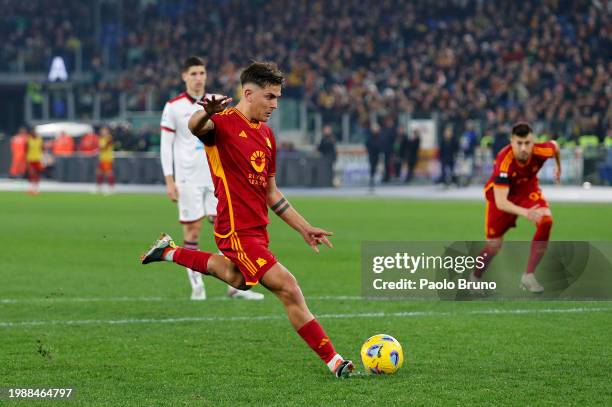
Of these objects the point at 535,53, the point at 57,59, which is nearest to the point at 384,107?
the point at 535,53

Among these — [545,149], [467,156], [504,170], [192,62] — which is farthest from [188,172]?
[467,156]

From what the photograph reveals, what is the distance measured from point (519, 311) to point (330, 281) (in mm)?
3076

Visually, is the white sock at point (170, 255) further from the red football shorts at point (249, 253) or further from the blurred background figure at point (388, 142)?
the blurred background figure at point (388, 142)

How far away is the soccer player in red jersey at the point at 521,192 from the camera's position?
1164 cm

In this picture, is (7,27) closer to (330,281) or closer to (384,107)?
(384,107)

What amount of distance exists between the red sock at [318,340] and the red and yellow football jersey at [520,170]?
496 centimetres

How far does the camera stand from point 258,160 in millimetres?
7453

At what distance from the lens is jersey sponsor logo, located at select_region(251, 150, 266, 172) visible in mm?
7434

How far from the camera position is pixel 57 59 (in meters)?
52.0

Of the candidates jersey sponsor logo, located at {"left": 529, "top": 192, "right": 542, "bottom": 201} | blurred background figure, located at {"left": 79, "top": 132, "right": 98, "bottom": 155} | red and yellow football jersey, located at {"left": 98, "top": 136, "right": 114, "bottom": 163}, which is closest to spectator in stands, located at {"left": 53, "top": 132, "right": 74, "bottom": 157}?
blurred background figure, located at {"left": 79, "top": 132, "right": 98, "bottom": 155}

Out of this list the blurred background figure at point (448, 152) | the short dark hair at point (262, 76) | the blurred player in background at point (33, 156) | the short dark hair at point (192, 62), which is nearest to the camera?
the short dark hair at point (262, 76)

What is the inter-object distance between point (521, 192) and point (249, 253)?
5426 millimetres

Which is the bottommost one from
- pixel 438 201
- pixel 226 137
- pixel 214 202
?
pixel 438 201

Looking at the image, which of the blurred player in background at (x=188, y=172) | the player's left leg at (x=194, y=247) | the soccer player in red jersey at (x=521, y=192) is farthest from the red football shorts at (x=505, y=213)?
the player's left leg at (x=194, y=247)
